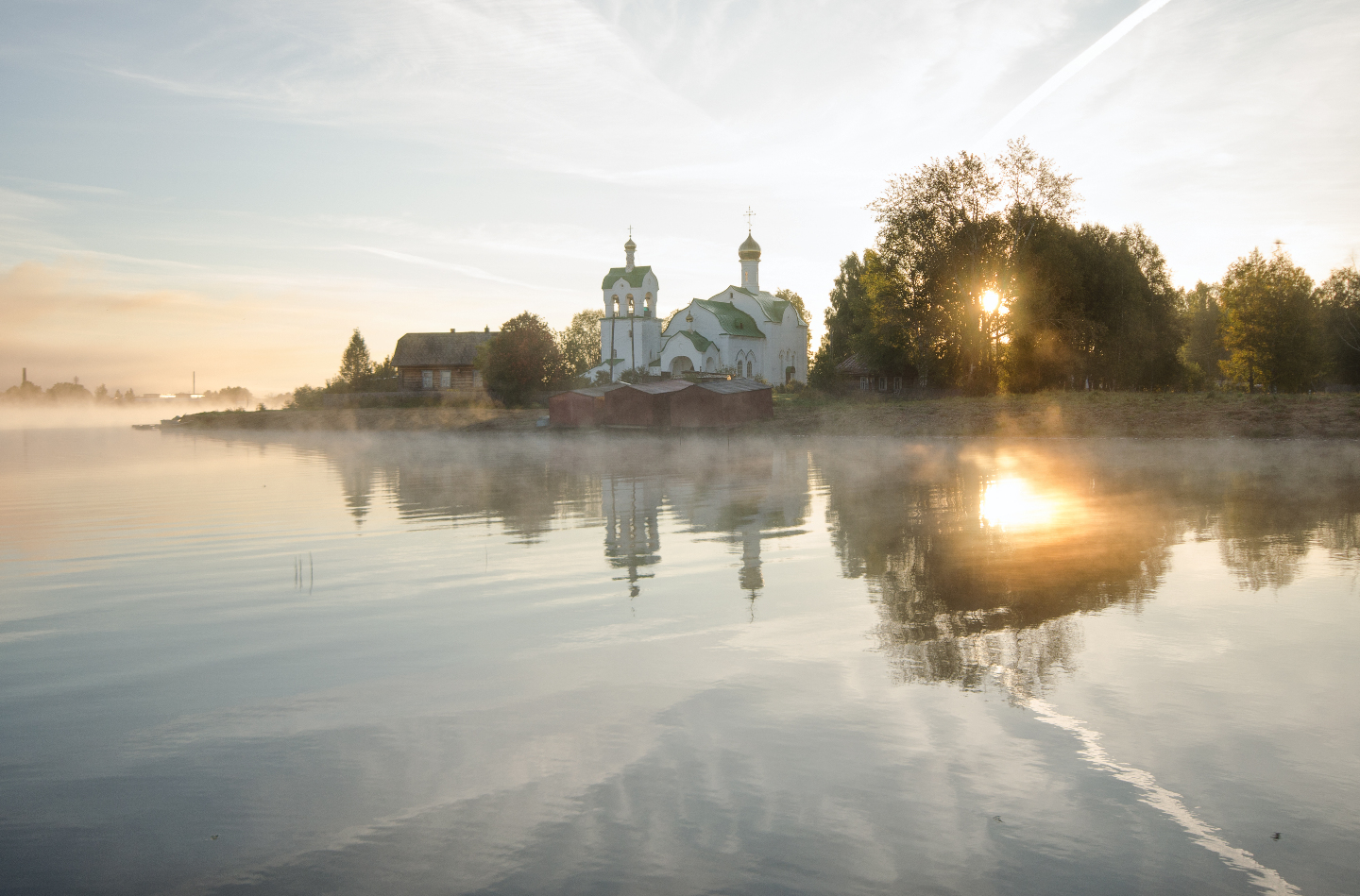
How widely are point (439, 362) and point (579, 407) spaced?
43.3 m

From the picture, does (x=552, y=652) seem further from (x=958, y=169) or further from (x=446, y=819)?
(x=958, y=169)

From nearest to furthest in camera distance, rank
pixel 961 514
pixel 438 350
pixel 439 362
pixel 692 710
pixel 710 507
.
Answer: pixel 692 710 < pixel 961 514 < pixel 710 507 < pixel 439 362 < pixel 438 350

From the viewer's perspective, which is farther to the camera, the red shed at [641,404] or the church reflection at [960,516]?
the red shed at [641,404]

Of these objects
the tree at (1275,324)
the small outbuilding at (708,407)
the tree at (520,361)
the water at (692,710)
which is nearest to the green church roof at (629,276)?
the tree at (520,361)

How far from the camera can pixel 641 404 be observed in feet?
188

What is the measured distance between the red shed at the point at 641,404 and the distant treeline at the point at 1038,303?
15.0 meters

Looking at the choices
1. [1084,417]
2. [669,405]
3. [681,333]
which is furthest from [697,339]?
[1084,417]

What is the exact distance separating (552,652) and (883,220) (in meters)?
54.2

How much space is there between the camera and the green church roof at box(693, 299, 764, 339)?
306 feet

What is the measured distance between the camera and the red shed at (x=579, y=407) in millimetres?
58938

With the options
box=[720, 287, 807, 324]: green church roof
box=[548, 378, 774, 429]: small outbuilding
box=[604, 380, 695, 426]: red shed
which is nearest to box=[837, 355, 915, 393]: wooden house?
box=[720, 287, 807, 324]: green church roof

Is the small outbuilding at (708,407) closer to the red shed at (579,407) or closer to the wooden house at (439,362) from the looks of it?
the red shed at (579,407)

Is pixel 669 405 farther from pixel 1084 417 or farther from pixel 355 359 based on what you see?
pixel 355 359

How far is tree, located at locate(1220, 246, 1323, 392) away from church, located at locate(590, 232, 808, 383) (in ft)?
129
